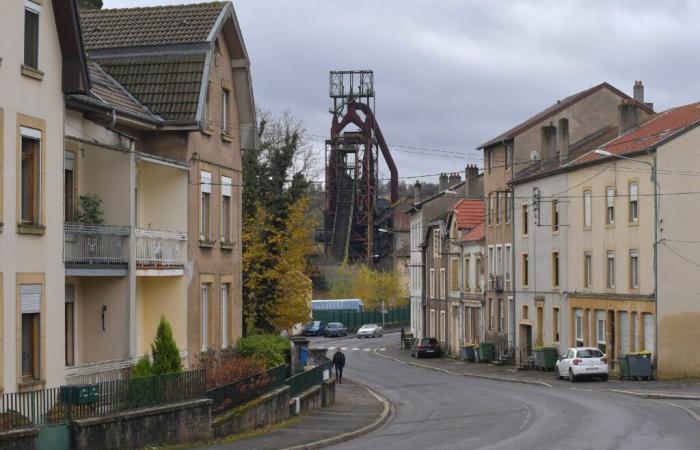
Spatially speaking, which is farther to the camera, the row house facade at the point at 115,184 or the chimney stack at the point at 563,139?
the chimney stack at the point at 563,139

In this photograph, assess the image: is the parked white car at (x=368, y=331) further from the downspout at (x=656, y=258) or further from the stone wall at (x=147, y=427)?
the stone wall at (x=147, y=427)

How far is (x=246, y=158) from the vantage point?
5516 centimetres

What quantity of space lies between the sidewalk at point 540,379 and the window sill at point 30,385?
2361 cm

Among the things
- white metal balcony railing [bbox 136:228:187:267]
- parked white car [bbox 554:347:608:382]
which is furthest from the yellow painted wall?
parked white car [bbox 554:347:608:382]

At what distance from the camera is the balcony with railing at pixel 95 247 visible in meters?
25.1

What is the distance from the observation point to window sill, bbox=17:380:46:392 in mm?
22464

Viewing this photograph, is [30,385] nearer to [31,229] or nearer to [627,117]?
[31,229]

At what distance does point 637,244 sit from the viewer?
49.4 meters

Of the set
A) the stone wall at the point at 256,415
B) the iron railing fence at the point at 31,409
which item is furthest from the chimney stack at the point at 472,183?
the iron railing fence at the point at 31,409

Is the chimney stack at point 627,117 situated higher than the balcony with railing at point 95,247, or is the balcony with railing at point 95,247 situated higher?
the chimney stack at point 627,117

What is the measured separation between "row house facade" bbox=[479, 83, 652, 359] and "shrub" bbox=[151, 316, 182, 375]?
34.7 meters

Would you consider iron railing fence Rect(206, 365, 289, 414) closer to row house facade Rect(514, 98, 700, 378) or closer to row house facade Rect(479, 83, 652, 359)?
row house facade Rect(514, 98, 700, 378)

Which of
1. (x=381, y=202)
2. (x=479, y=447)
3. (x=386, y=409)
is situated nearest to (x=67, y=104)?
(x=479, y=447)

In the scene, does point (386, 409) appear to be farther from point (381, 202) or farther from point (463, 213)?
point (381, 202)
